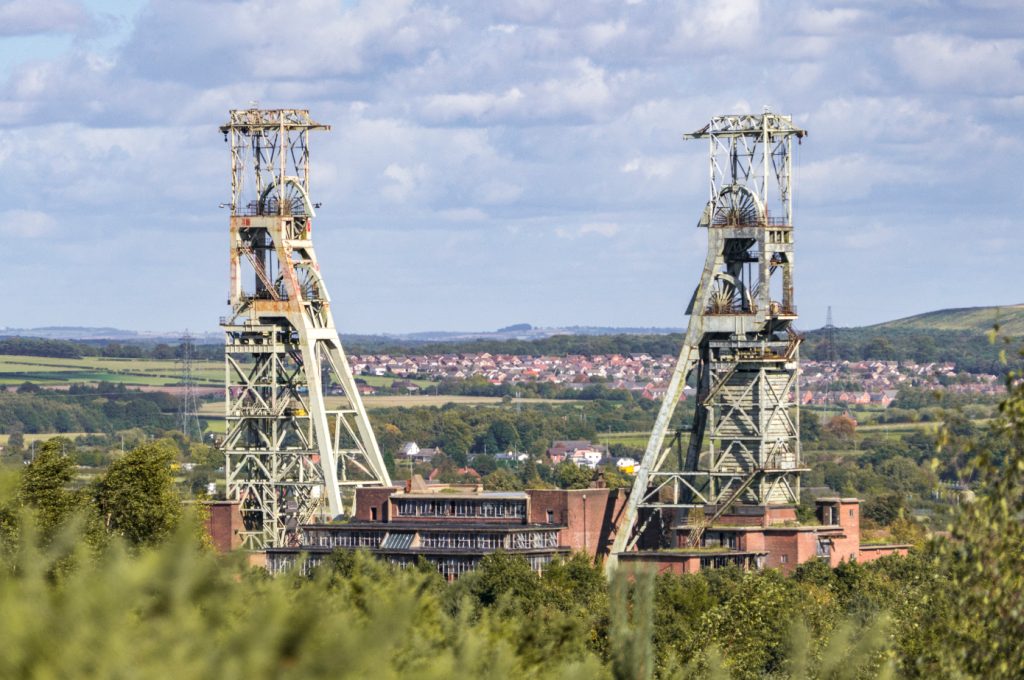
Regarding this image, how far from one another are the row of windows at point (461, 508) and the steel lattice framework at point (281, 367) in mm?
4094

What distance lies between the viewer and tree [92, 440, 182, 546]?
9694 cm

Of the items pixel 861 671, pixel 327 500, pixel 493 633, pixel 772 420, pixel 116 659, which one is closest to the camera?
pixel 116 659

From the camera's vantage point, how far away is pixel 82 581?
86.0 feet

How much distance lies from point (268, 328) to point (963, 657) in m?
87.2

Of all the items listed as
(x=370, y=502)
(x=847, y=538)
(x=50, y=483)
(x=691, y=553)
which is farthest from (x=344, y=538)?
(x=847, y=538)

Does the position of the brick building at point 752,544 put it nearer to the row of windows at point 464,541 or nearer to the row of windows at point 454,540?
the row of windows at point 454,540

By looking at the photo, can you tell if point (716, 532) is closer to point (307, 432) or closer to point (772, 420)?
point (772, 420)

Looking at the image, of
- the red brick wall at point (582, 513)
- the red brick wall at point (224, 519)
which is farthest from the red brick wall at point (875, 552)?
the red brick wall at point (224, 519)

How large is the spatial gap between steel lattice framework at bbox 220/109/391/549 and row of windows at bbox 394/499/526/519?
4.09 metres

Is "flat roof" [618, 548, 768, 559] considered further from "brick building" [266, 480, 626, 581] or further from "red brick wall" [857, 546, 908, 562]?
"red brick wall" [857, 546, 908, 562]

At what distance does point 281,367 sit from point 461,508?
39.8ft

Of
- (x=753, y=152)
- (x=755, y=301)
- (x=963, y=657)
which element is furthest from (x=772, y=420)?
(x=963, y=657)

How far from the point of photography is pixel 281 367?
12100 centimetres

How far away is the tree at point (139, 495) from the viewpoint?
318ft
